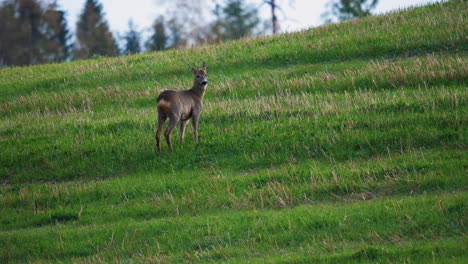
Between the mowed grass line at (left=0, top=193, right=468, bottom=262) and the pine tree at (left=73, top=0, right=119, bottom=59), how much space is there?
2153 inches

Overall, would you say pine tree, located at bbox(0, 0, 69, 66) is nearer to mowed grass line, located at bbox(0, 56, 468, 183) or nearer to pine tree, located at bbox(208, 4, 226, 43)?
pine tree, located at bbox(208, 4, 226, 43)

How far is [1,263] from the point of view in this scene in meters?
10.7

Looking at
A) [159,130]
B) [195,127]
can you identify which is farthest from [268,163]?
[159,130]

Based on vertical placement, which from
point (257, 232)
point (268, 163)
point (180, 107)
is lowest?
point (257, 232)

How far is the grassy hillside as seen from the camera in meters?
9.91

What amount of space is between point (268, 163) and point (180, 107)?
2.61 meters

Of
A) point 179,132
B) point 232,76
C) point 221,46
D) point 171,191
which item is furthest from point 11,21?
point 171,191

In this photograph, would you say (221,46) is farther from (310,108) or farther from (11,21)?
(11,21)

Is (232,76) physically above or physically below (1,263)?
above

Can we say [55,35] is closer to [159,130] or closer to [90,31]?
[90,31]

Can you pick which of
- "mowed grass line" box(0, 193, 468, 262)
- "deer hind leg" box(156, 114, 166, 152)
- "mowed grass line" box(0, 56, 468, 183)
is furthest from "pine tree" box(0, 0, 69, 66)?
"mowed grass line" box(0, 193, 468, 262)

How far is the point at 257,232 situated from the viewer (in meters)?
10.3

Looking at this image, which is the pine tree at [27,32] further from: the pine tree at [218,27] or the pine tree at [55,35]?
the pine tree at [218,27]

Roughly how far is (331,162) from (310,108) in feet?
12.7
